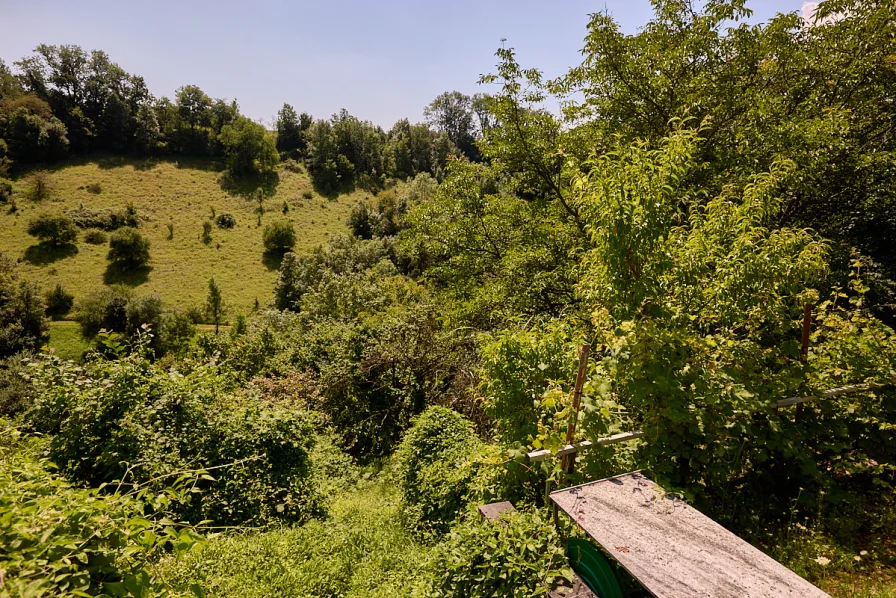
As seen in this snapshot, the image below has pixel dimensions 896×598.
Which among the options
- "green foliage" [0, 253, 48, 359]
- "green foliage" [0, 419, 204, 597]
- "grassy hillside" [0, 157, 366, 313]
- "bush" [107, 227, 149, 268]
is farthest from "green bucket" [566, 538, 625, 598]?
"bush" [107, 227, 149, 268]

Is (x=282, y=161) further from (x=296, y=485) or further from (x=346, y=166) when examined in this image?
(x=296, y=485)

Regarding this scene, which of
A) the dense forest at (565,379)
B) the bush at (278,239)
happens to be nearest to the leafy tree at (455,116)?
the bush at (278,239)

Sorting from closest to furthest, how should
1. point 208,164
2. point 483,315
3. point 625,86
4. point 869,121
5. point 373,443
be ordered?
point 869,121, point 625,86, point 483,315, point 373,443, point 208,164

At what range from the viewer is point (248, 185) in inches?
2386

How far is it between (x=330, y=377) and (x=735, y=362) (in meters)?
9.97

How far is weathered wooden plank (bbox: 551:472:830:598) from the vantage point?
2.09 meters

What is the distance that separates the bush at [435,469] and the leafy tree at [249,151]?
68158 millimetres

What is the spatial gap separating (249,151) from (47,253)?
1211 inches

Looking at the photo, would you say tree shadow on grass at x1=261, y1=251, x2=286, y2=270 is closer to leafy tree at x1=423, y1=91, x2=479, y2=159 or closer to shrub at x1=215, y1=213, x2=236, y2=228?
shrub at x1=215, y1=213, x2=236, y2=228

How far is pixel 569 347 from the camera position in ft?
13.7

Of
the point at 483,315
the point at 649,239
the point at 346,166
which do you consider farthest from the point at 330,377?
the point at 346,166

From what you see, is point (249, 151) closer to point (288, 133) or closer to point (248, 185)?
point (248, 185)

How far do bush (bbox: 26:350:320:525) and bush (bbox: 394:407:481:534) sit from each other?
1.69 meters

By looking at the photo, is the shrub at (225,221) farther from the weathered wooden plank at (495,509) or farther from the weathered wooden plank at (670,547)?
the weathered wooden plank at (670,547)
